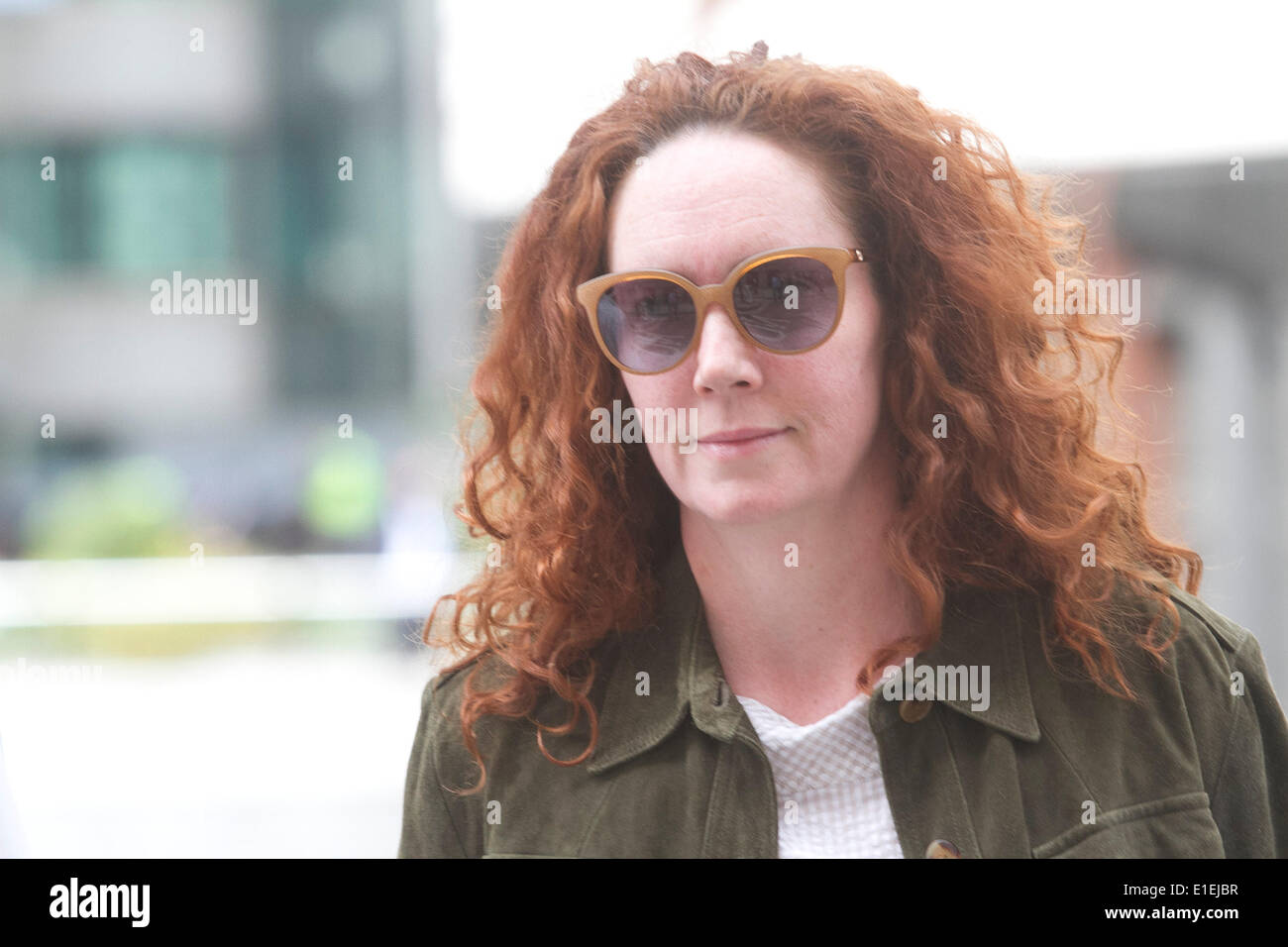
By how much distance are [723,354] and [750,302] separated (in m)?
0.08

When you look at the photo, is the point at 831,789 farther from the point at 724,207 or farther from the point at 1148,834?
the point at 724,207

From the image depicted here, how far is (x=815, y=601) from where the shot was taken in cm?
170

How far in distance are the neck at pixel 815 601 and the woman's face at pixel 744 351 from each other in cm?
9

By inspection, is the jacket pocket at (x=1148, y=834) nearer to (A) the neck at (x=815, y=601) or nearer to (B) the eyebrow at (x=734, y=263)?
(A) the neck at (x=815, y=601)

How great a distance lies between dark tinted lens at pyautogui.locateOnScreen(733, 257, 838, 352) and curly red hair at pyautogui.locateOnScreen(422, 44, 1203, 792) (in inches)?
5.5

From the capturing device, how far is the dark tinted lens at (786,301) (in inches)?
58.9

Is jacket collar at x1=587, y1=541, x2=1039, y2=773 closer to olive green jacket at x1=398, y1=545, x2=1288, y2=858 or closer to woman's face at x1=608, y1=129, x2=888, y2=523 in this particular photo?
olive green jacket at x1=398, y1=545, x2=1288, y2=858

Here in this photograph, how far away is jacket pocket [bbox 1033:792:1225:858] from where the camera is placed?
1.55 meters

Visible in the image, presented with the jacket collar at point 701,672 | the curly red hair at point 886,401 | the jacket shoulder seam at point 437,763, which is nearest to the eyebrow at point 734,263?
the curly red hair at point 886,401

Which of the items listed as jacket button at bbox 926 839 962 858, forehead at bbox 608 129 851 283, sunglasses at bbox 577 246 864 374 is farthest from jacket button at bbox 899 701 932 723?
forehead at bbox 608 129 851 283

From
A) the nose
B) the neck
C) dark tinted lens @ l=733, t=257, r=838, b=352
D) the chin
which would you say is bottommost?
the neck

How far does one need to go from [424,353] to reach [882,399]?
2.67 m

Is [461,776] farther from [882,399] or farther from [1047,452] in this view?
[1047,452]

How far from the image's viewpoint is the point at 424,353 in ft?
13.3
